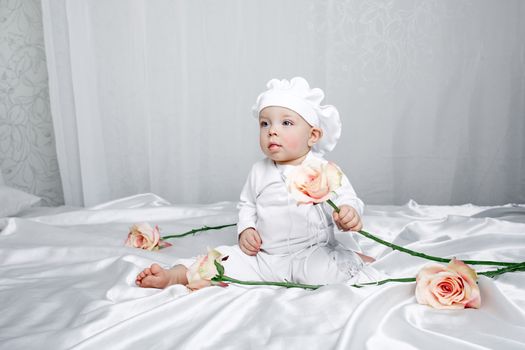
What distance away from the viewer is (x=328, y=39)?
86.8 inches

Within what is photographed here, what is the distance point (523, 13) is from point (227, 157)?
1477 millimetres

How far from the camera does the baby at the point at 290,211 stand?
1196 mm

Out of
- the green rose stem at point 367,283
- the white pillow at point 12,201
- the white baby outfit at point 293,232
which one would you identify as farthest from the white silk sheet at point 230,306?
the white pillow at point 12,201

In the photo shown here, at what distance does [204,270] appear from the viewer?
96 cm

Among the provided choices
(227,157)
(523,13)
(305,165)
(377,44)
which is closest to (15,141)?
(227,157)

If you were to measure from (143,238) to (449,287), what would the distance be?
2.81 ft

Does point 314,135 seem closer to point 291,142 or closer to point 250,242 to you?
point 291,142

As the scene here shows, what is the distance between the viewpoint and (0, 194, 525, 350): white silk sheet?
84cm

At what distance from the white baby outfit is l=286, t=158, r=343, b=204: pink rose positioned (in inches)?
15.9

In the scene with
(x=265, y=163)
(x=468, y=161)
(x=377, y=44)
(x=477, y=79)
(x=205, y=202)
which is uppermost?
(x=377, y=44)

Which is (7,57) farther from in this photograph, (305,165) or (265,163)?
(305,165)

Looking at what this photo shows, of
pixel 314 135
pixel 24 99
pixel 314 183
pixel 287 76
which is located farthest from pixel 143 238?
pixel 24 99

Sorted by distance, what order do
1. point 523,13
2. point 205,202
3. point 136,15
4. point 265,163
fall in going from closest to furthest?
1. point 265,163
2. point 523,13
3. point 136,15
4. point 205,202

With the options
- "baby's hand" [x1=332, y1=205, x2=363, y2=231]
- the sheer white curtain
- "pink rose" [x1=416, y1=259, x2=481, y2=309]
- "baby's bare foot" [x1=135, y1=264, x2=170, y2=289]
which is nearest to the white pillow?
the sheer white curtain
